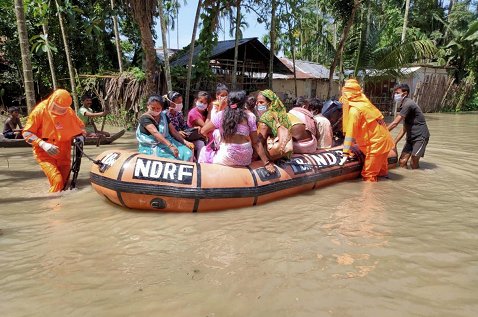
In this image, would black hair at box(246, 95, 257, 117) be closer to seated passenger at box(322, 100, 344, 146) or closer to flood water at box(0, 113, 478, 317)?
flood water at box(0, 113, 478, 317)

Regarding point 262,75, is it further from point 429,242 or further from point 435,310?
point 435,310

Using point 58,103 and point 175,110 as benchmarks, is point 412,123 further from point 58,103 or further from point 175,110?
point 58,103

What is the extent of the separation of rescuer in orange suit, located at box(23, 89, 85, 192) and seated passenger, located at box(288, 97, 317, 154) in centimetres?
306

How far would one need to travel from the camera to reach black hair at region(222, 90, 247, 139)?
14.6 feet

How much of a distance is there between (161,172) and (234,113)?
1.08 metres

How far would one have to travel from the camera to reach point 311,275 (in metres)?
3.05

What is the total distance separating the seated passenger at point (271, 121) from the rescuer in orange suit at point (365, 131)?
125cm

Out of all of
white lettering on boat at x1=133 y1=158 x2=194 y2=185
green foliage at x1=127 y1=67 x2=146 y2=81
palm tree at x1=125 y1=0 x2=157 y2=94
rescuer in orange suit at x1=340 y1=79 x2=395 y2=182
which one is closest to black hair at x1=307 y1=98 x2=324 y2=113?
rescuer in orange suit at x1=340 y1=79 x2=395 y2=182

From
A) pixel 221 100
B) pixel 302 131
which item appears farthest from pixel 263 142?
pixel 221 100

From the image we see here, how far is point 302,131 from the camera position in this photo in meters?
5.70

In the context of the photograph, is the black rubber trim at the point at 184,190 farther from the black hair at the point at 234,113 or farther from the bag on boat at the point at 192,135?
the bag on boat at the point at 192,135

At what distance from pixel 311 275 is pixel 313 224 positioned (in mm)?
1187

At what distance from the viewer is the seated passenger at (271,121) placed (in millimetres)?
4797

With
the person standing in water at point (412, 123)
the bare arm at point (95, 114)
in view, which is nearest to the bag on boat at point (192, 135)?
the bare arm at point (95, 114)
